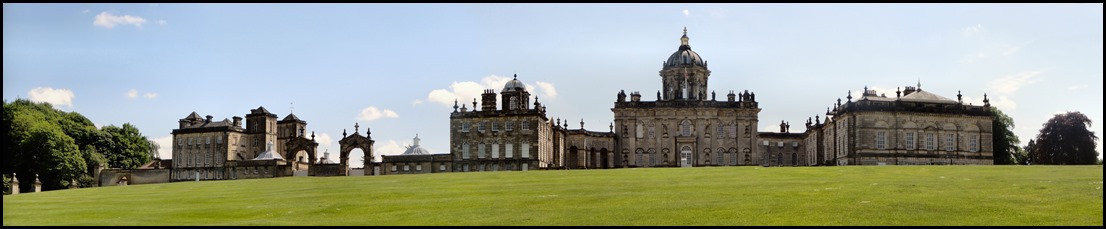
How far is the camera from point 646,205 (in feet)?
92.4

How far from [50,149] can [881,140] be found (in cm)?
6013

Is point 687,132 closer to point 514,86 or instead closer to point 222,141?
point 514,86

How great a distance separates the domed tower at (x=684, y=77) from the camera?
9006 centimetres

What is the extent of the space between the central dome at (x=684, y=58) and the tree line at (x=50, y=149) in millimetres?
47853

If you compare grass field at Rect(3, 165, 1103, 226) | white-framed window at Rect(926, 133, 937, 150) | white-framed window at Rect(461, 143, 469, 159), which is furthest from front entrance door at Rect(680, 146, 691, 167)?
grass field at Rect(3, 165, 1103, 226)

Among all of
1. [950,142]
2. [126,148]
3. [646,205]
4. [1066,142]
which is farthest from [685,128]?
[646,205]

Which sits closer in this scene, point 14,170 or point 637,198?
point 637,198

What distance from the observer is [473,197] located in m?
32.4

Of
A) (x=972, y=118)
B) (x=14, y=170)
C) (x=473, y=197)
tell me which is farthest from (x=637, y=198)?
(x=14, y=170)

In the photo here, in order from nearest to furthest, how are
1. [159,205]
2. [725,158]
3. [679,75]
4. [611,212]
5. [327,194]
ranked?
[611,212]
[159,205]
[327,194]
[725,158]
[679,75]

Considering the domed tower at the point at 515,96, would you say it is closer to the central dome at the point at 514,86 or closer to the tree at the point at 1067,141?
the central dome at the point at 514,86

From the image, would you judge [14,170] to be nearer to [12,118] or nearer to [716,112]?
[12,118]

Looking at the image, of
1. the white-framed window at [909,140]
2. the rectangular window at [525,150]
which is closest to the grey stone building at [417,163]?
the rectangular window at [525,150]

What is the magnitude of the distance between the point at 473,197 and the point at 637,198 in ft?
17.5
